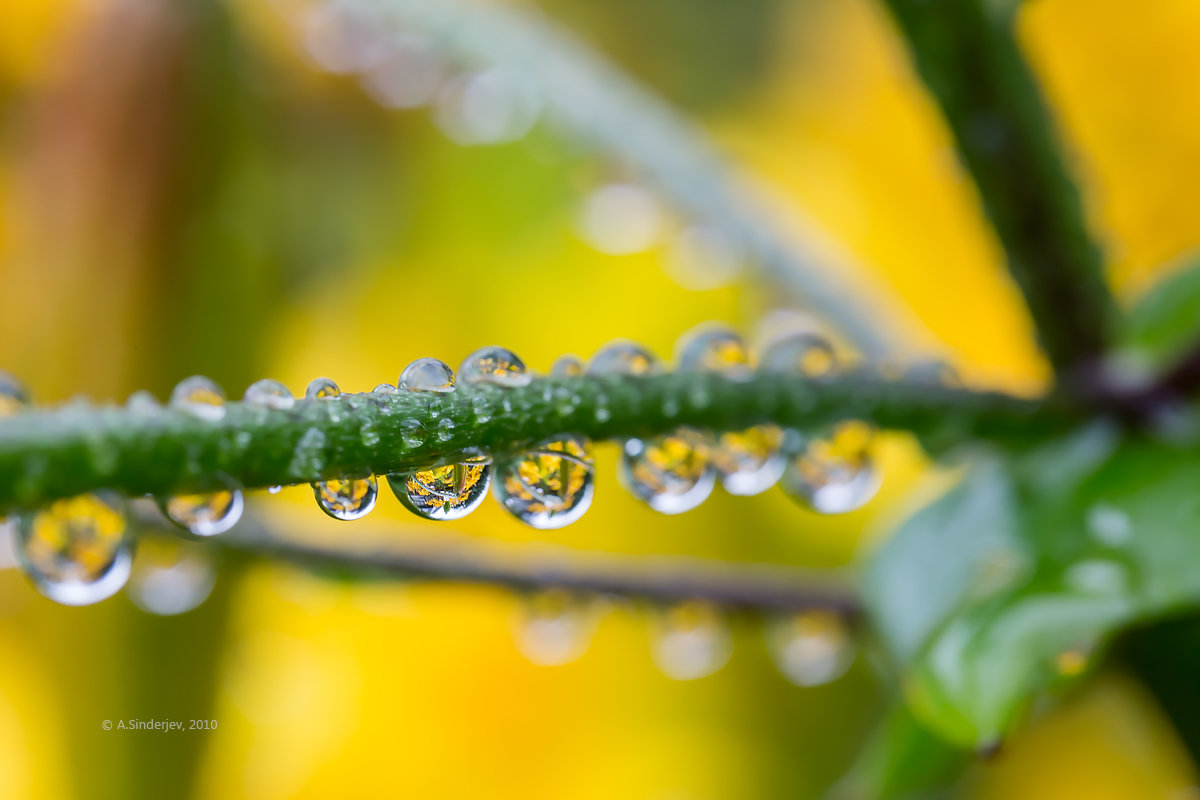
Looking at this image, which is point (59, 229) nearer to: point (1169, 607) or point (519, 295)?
point (519, 295)

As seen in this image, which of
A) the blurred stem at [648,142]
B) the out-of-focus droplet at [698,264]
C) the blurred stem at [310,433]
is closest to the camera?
the blurred stem at [310,433]

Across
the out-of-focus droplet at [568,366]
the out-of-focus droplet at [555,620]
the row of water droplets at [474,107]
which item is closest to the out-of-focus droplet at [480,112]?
the row of water droplets at [474,107]

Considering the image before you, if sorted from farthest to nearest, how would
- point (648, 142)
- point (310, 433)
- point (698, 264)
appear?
point (698, 264) < point (648, 142) < point (310, 433)

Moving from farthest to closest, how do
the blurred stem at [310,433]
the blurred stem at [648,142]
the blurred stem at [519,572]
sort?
the blurred stem at [648,142] → the blurred stem at [519,572] → the blurred stem at [310,433]

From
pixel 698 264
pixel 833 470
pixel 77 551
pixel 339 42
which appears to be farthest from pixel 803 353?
pixel 339 42

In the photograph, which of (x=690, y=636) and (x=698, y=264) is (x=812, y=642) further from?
(x=698, y=264)

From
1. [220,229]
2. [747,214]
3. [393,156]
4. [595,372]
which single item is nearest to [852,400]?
[595,372]

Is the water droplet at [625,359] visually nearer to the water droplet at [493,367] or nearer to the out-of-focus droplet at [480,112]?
the water droplet at [493,367]
